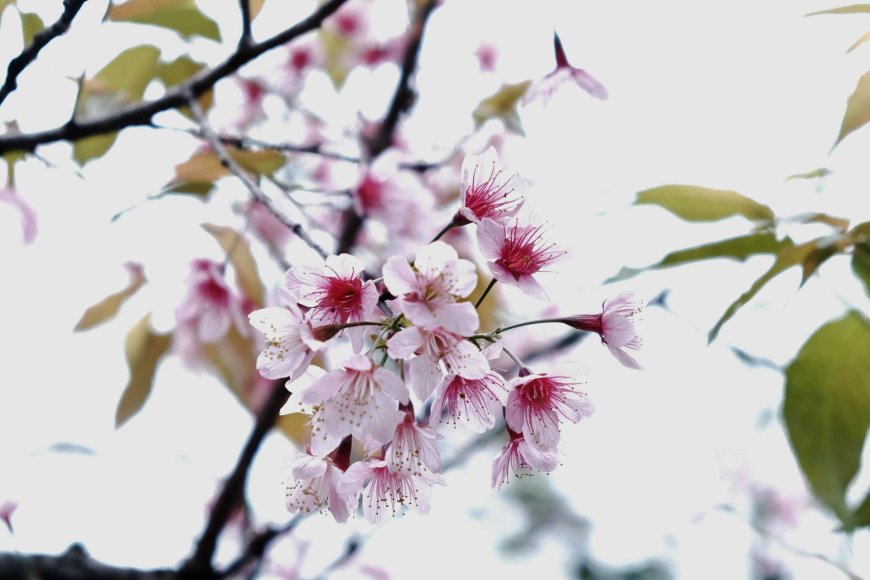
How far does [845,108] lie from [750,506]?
2.93 meters

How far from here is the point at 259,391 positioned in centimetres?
166

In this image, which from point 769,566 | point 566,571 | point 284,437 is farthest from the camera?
point 769,566

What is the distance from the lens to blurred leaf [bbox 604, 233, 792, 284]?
0.78 metres

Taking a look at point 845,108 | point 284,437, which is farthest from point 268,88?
point 845,108

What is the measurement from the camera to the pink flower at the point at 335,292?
0.65 meters

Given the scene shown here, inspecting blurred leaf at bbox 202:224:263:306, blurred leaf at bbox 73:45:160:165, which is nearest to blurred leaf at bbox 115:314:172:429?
blurred leaf at bbox 202:224:263:306

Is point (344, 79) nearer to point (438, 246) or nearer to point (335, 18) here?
point (335, 18)

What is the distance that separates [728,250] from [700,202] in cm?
8

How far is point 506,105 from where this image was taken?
1.34 metres

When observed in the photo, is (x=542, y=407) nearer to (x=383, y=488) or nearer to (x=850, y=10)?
(x=383, y=488)

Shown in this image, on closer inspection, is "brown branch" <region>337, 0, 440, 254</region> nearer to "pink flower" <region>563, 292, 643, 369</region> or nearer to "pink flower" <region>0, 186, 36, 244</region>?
"pink flower" <region>0, 186, 36, 244</region>

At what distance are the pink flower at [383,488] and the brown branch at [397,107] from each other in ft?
2.58

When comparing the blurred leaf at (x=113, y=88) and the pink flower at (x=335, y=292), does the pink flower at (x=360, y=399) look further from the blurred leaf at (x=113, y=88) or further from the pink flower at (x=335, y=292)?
the blurred leaf at (x=113, y=88)

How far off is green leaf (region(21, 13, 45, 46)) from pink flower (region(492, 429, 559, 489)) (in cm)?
73
